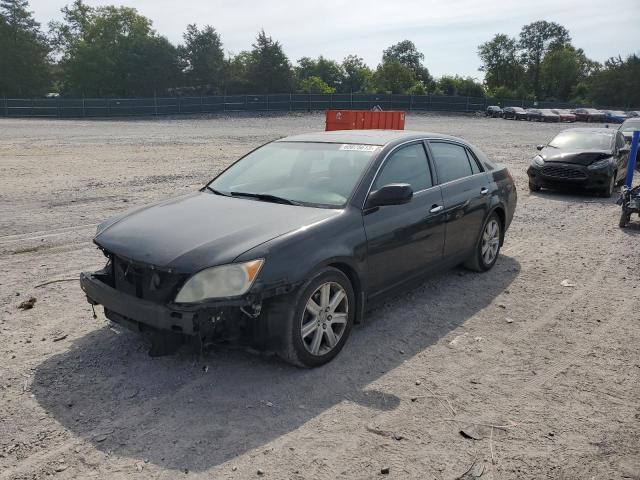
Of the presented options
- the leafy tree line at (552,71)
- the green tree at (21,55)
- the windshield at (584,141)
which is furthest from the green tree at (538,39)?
the windshield at (584,141)

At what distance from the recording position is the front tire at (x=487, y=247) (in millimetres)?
6207

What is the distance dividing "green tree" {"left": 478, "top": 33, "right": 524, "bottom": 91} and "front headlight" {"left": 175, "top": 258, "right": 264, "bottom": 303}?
382 feet

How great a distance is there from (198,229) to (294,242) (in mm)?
726

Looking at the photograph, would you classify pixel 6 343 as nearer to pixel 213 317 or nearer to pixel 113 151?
pixel 213 317

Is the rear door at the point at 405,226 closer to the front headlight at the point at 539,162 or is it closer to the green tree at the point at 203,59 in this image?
the front headlight at the point at 539,162

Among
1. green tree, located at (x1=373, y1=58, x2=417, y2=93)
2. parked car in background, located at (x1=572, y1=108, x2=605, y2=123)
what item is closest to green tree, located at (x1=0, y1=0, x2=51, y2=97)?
green tree, located at (x1=373, y1=58, x2=417, y2=93)

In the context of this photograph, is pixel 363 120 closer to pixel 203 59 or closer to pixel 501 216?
pixel 501 216

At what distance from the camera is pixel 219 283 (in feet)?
11.6

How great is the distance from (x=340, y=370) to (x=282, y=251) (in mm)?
1025

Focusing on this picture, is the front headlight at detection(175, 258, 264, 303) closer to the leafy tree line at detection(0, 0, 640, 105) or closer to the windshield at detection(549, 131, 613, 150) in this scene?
the windshield at detection(549, 131, 613, 150)

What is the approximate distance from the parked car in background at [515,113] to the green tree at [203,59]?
3662cm

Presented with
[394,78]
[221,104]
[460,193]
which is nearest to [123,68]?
[221,104]

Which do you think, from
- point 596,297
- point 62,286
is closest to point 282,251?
point 62,286

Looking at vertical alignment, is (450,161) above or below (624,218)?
above
